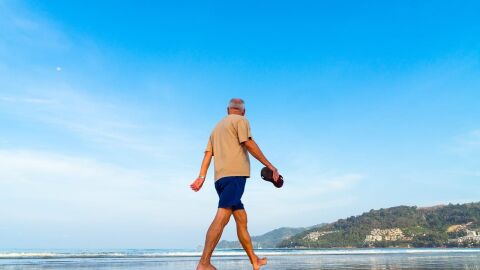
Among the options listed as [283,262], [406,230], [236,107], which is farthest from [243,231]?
[406,230]

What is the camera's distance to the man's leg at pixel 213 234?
5512 mm

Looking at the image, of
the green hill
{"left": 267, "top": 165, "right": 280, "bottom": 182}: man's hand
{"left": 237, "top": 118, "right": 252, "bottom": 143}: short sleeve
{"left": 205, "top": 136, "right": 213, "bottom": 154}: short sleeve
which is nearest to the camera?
{"left": 267, "top": 165, "right": 280, "bottom": 182}: man's hand

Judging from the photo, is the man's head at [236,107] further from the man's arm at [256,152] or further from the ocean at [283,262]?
the ocean at [283,262]

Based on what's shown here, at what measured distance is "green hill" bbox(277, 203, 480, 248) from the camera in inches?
5576

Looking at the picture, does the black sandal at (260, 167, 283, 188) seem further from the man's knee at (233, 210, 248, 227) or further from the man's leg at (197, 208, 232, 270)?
the man's leg at (197, 208, 232, 270)

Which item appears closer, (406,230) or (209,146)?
(209,146)

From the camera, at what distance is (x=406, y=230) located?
531 ft

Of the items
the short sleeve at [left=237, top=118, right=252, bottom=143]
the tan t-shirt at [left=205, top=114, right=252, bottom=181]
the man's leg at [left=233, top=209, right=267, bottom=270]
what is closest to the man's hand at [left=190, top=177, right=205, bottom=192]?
the tan t-shirt at [left=205, top=114, right=252, bottom=181]

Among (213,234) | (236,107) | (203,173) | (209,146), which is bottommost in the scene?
(213,234)

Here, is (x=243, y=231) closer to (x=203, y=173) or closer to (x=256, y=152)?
(x=203, y=173)

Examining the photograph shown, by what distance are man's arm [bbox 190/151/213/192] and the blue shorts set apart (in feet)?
1.27

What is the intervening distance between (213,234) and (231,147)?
130 cm

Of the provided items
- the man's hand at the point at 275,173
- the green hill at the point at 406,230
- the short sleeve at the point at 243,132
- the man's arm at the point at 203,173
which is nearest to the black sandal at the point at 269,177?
the man's hand at the point at 275,173

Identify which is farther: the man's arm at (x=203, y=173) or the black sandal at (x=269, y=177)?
the man's arm at (x=203, y=173)
